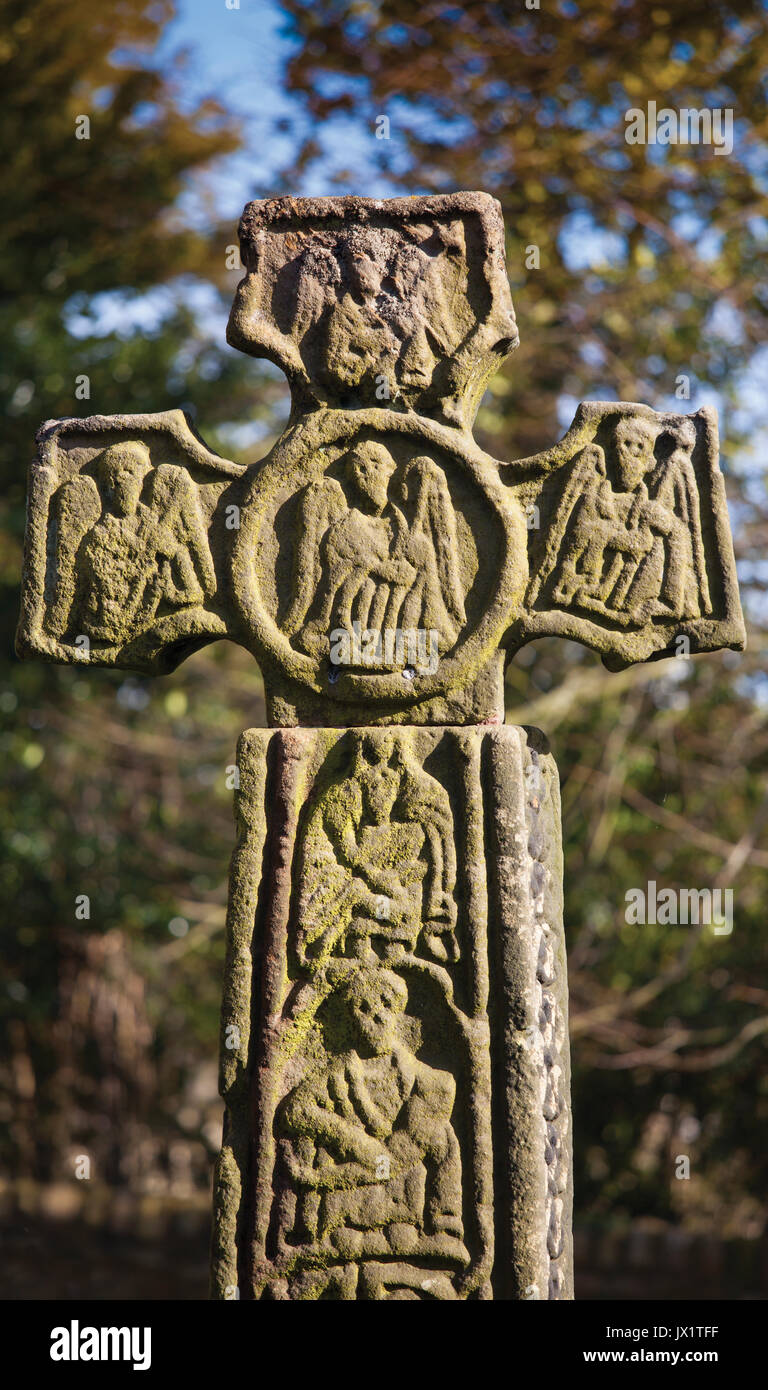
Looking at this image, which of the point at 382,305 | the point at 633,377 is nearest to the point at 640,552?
the point at 382,305

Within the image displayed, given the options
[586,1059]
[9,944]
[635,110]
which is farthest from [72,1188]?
[635,110]

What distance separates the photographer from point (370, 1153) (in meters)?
2.38

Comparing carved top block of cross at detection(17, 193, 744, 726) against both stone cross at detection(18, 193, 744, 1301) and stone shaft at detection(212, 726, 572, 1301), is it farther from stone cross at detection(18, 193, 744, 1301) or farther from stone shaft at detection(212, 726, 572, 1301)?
stone shaft at detection(212, 726, 572, 1301)

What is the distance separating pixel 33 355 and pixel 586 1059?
13.1ft

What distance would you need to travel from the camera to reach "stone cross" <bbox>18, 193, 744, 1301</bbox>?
2.38 meters

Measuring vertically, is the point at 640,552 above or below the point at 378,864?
above

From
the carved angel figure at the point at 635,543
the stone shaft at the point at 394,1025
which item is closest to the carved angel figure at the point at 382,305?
the carved angel figure at the point at 635,543

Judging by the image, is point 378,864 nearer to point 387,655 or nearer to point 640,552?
point 387,655

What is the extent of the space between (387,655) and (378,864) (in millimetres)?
429

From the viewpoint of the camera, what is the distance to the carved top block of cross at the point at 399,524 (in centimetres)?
257

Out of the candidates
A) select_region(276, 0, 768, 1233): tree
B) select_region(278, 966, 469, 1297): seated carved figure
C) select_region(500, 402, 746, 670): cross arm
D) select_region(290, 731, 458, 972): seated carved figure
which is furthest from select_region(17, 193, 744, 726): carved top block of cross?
select_region(276, 0, 768, 1233): tree

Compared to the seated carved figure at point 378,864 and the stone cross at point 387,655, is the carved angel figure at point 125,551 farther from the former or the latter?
the seated carved figure at point 378,864

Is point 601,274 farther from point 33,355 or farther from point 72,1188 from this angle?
point 72,1188

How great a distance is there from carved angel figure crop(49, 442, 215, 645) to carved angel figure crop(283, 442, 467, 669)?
0.80 ft
